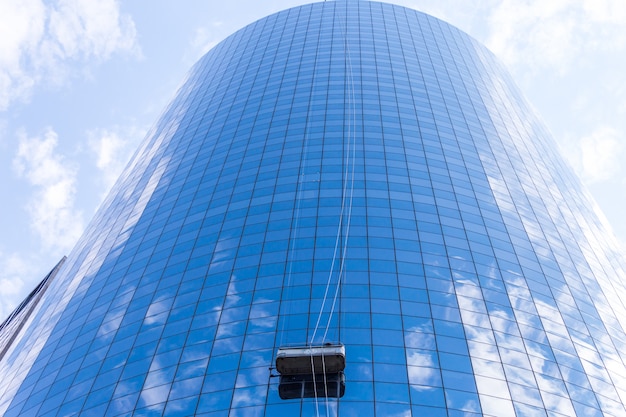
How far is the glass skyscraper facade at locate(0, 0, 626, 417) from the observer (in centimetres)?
3553

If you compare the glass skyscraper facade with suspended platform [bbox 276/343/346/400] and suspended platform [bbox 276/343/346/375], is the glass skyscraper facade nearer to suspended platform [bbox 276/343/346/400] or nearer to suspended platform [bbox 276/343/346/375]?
suspended platform [bbox 276/343/346/400]

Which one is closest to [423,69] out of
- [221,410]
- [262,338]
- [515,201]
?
[515,201]

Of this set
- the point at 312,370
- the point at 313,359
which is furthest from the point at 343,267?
the point at 312,370

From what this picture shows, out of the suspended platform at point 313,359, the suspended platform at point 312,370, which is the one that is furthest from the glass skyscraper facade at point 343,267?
the suspended platform at point 313,359

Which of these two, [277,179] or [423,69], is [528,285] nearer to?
[277,179]

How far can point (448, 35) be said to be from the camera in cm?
9212

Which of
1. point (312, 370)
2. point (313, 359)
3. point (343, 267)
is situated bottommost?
point (312, 370)

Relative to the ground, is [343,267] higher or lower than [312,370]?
higher

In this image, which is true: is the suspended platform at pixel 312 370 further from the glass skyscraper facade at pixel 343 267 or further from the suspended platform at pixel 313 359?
the glass skyscraper facade at pixel 343 267

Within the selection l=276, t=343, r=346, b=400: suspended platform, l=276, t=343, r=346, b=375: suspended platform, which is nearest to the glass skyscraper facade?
l=276, t=343, r=346, b=400: suspended platform

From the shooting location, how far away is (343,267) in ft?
139

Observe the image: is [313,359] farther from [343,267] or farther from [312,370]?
[343,267]

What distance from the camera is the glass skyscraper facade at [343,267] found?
1399 inches

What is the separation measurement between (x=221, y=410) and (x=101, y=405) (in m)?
8.54
